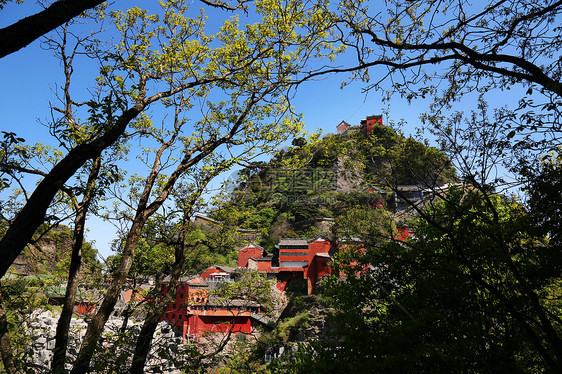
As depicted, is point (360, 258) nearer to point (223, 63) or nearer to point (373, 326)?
point (373, 326)

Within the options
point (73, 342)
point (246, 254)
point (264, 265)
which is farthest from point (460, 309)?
point (246, 254)

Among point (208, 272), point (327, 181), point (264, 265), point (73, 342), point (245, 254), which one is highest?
point (327, 181)

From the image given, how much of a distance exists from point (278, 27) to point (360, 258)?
487cm

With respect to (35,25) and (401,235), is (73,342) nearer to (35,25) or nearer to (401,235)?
(35,25)

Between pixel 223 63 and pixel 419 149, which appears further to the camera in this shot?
pixel 223 63

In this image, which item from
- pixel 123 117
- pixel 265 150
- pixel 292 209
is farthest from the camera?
pixel 292 209

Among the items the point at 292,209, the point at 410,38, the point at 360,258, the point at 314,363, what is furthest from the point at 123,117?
the point at 292,209

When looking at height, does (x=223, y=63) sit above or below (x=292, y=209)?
below

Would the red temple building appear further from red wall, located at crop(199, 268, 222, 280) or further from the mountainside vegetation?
red wall, located at crop(199, 268, 222, 280)

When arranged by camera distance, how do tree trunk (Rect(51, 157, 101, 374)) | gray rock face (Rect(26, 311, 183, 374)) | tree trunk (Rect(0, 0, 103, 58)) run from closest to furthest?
1. tree trunk (Rect(0, 0, 103, 58))
2. gray rock face (Rect(26, 311, 183, 374))
3. tree trunk (Rect(51, 157, 101, 374))

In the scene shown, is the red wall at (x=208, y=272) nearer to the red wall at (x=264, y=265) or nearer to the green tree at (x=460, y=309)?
the red wall at (x=264, y=265)

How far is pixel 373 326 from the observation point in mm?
5551

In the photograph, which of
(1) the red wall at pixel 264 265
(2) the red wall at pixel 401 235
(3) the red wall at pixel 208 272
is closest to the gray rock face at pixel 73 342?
(2) the red wall at pixel 401 235

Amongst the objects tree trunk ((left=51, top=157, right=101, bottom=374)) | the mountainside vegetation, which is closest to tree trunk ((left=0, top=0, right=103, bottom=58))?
tree trunk ((left=51, top=157, right=101, bottom=374))
